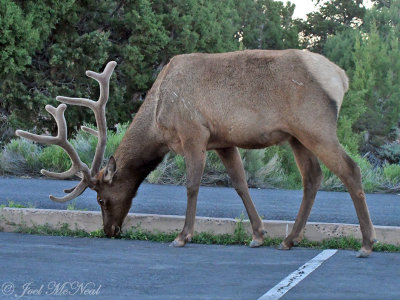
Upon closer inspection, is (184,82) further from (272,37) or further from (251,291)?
(272,37)

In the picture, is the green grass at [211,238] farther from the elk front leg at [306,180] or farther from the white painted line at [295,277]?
the white painted line at [295,277]

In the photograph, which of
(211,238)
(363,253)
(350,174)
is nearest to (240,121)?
(350,174)

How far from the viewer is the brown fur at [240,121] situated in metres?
7.56

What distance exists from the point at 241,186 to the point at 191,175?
0.67 metres

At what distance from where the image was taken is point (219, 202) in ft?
39.5

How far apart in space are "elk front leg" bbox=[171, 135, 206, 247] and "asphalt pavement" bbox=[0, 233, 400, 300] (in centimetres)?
15

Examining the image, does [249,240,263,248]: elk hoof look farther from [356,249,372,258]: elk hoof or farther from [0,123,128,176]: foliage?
[0,123,128,176]: foliage

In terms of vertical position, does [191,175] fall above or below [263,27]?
below

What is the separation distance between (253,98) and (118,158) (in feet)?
5.77

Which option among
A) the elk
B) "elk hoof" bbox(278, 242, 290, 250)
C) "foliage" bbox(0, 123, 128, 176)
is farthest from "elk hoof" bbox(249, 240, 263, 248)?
"foliage" bbox(0, 123, 128, 176)

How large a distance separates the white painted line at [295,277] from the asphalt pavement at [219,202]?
222cm

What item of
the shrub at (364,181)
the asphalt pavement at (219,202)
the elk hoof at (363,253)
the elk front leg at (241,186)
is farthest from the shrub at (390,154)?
the elk hoof at (363,253)

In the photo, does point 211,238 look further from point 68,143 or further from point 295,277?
point 295,277

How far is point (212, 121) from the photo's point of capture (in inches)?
324
